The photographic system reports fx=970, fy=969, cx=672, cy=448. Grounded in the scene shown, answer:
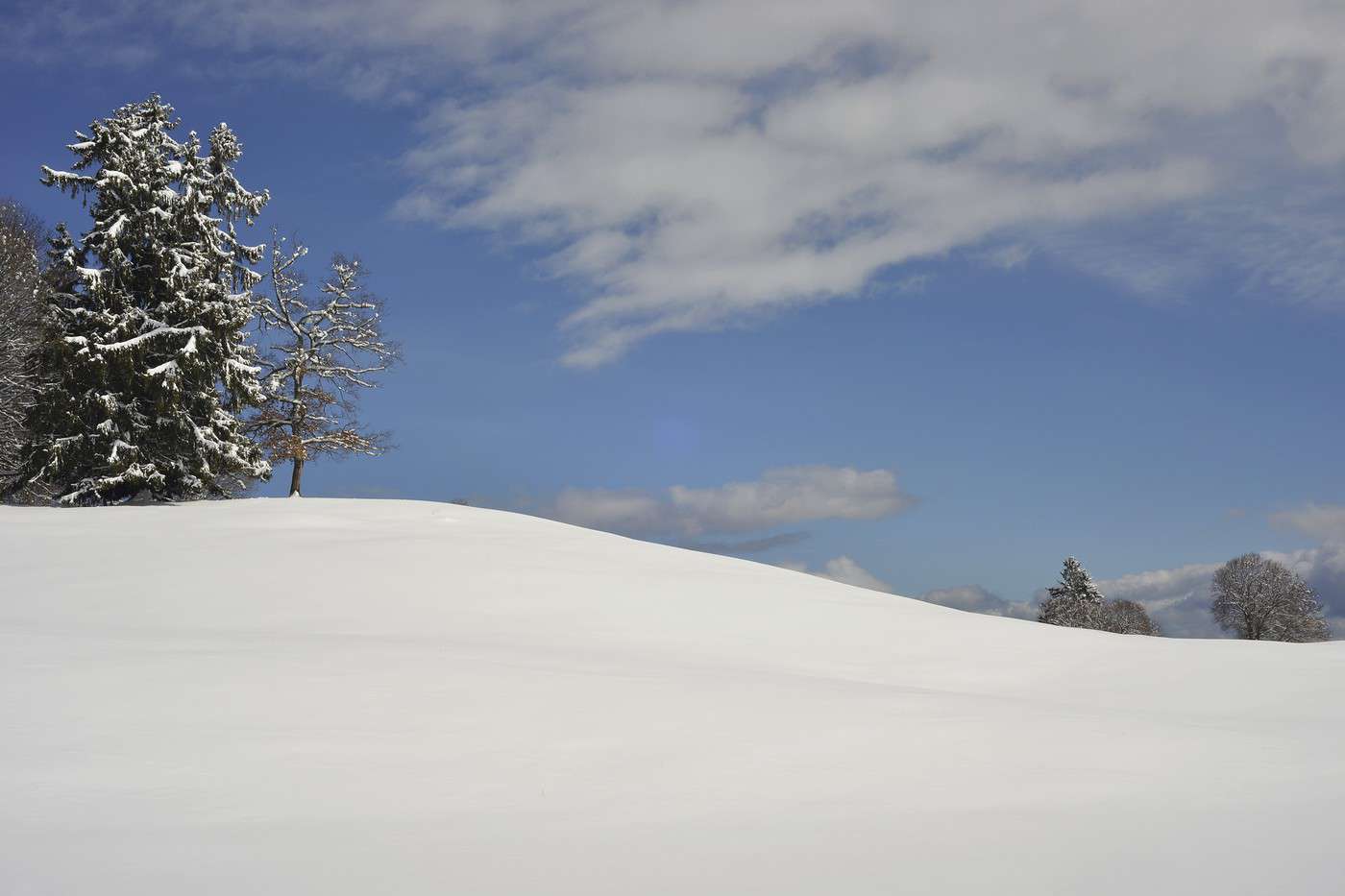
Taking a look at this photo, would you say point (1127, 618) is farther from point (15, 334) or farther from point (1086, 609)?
point (15, 334)

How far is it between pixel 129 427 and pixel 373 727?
22210mm

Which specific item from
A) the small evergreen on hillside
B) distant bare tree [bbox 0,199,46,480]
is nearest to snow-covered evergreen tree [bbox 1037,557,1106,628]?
the small evergreen on hillside

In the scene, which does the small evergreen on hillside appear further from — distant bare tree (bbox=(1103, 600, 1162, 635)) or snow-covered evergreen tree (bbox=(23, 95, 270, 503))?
snow-covered evergreen tree (bbox=(23, 95, 270, 503))

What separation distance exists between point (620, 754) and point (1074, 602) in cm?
5081

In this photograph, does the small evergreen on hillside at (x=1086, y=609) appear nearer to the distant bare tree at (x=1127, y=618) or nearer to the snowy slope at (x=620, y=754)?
the distant bare tree at (x=1127, y=618)

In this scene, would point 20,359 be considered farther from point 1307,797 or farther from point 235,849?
point 1307,797

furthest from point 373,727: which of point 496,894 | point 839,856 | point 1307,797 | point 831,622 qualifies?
point 831,622

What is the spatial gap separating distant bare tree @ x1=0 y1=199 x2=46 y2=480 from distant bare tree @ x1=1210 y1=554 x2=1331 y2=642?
49.5m

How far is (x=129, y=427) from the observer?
83.8ft

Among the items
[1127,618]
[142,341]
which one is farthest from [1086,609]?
[142,341]

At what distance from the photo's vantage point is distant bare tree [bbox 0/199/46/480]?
30844 mm

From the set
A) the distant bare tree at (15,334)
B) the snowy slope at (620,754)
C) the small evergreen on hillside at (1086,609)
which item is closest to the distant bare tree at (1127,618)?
the small evergreen on hillside at (1086,609)

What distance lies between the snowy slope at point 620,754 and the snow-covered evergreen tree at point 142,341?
12709mm

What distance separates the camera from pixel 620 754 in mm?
6883
